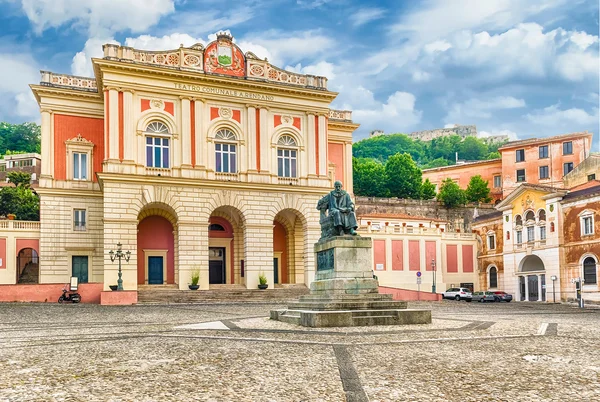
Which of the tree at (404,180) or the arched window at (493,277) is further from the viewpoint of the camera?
the tree at (404,180)

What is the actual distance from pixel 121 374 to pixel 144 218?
32.3m

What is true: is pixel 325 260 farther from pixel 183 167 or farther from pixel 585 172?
pixel 585 172

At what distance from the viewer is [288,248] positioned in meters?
44.3

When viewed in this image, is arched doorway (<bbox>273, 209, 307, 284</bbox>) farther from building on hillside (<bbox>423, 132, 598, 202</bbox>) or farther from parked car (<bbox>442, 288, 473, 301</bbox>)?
building on hillside (<bbox>423, 132, 598, 202</bbox>)

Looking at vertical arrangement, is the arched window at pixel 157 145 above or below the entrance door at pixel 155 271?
above

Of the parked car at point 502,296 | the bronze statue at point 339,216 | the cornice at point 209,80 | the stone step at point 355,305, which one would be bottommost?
the parked car at point 502,296

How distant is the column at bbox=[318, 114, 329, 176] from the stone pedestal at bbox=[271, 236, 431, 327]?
24.5 meters

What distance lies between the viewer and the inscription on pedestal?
18.4 m

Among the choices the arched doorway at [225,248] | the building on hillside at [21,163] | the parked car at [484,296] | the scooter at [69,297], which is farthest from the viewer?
the building on hillside at [21,163]

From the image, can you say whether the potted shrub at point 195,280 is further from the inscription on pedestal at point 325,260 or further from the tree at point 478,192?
the tree at point 478,192

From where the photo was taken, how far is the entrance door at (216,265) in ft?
139

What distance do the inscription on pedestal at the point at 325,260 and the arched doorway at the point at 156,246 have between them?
21.9m

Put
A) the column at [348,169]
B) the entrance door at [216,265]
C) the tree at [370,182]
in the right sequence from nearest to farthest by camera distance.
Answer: the entrance door at [216,265] → the column at [348,169] → the tree at [370,182]

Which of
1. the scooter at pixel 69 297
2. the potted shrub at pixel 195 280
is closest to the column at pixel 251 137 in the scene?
the potted shrub at pixel 195 280
